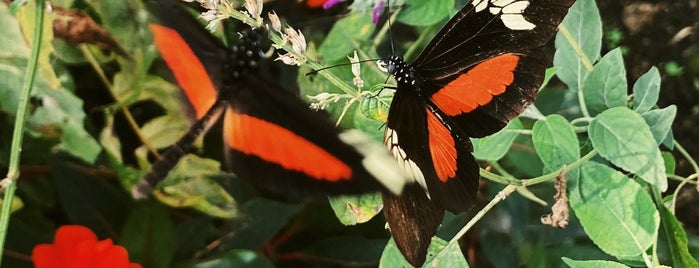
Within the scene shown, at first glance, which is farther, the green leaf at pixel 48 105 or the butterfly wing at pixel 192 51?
the green leaf at pixel 48 105

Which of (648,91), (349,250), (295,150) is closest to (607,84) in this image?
(648,91)

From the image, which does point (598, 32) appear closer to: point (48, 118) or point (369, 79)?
point (369, 79)

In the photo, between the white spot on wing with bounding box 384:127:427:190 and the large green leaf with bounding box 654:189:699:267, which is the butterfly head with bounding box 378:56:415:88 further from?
the large green leaf with bounding box 654:189:699:267

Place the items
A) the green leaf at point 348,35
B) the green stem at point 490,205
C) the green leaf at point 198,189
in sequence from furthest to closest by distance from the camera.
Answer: the green leaf at point 198,189 < the green leaf at point 348,35 < the green stem at point 490,205

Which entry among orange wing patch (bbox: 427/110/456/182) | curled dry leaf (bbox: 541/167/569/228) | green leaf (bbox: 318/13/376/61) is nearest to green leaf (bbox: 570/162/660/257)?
curled dry leaf (bbox: 541/167/569/228)

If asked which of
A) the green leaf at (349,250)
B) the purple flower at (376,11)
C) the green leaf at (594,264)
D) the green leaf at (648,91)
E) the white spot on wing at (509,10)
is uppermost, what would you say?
the white spot on wing at (509,10)

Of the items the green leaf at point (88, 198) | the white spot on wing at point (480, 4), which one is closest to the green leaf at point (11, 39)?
Answer: the green leaf at point (88, 198)

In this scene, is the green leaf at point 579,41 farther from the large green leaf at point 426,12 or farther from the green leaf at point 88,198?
the green leaf at point 88,198

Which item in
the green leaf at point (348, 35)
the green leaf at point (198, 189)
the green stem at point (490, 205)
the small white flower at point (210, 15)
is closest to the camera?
the small white flower at point (210, 15)

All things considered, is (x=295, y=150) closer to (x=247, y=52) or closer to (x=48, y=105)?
(x=247, y=52)
